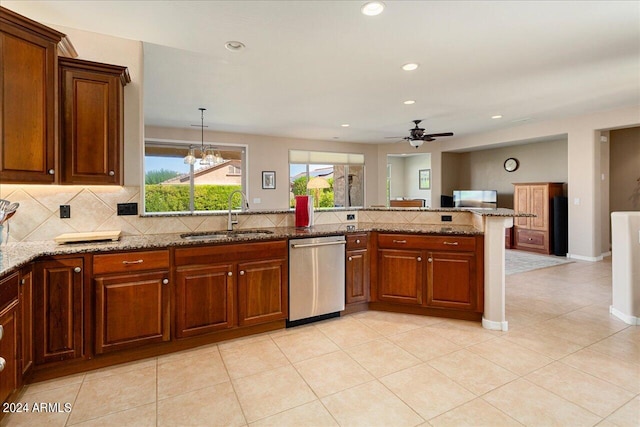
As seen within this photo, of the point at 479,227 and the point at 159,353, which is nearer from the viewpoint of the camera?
the point at 159,353

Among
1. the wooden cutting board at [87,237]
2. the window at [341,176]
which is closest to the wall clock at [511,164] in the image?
the window at [341,176]

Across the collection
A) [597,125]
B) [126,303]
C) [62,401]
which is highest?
[597,125]

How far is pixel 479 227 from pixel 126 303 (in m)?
3.12

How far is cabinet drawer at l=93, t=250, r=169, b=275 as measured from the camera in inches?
87.3

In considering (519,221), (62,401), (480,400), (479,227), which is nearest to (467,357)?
(480,400)

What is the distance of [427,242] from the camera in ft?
10.4

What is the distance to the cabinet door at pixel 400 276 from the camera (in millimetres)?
3236

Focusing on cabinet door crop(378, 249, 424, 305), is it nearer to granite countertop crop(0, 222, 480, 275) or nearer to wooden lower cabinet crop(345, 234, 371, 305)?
wooden lower cabinet crop(345, 234, 371, 305)

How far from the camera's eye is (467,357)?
2445 millimetres

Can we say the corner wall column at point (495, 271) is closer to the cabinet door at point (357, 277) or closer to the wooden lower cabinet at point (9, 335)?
the cabinet door at point (357, 277)

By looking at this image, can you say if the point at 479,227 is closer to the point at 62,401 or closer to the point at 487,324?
the point at 487,324

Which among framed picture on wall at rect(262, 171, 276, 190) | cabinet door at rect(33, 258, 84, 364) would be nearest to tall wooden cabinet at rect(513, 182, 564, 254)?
framed picture on wall at rect(262, 171, 276, 190)

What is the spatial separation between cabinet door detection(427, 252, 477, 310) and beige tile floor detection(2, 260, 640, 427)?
23cm

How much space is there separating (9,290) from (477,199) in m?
8.74
